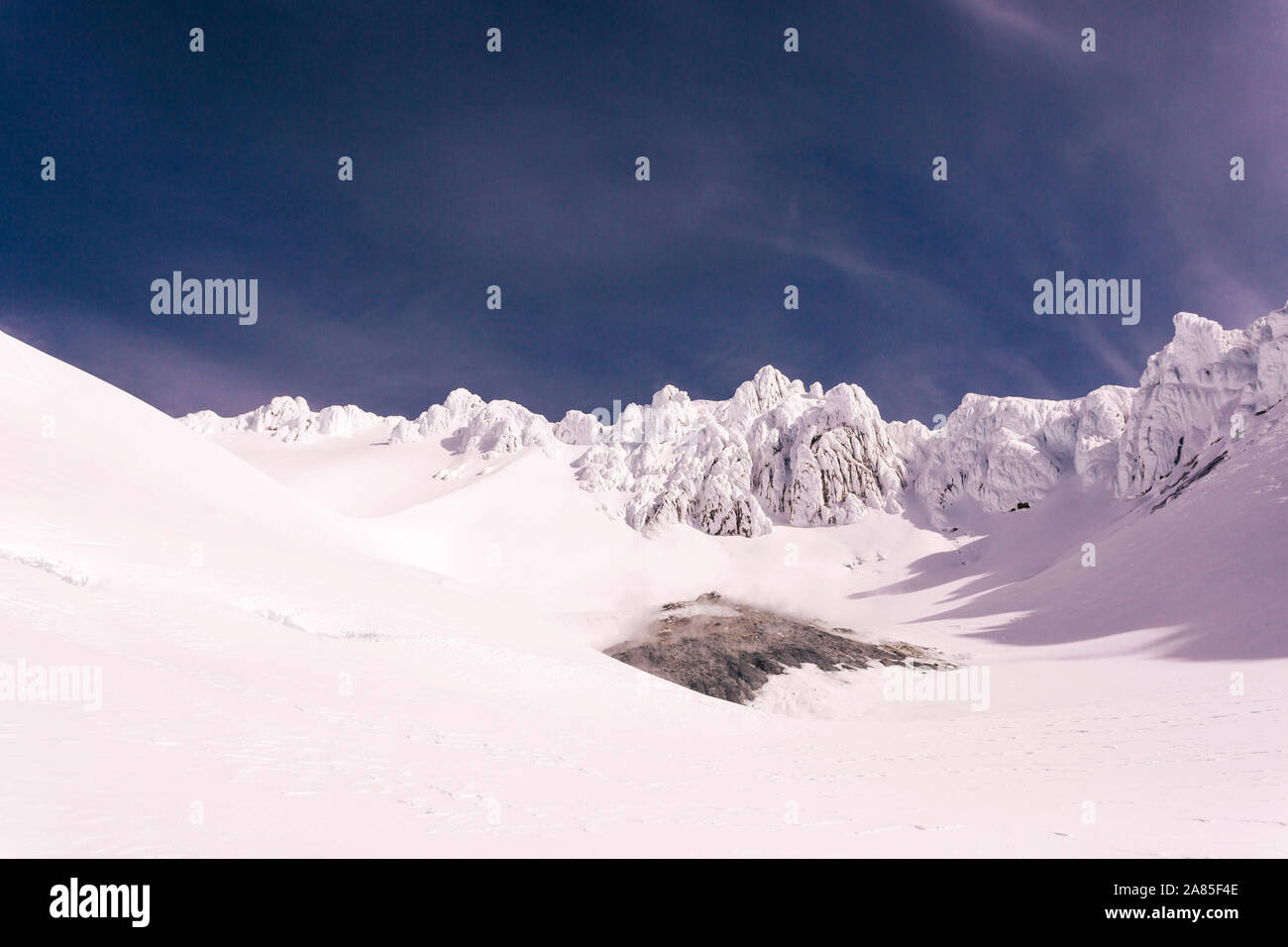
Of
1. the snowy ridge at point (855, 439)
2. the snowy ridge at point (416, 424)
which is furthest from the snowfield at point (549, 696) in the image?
the snowy ridge at point (416, 424)

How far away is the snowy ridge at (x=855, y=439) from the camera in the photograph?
8150 cm

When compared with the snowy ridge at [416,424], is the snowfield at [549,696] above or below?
below

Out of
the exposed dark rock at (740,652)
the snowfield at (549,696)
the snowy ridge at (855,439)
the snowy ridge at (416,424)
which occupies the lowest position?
the exposed dark rock at (740,652)

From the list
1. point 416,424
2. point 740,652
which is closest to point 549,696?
point 740,652

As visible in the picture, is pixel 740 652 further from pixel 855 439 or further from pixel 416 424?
pixel 416 424

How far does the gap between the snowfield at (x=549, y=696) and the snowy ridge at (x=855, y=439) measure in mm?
1767

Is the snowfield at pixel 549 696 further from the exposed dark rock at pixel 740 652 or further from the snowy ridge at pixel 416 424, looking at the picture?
the snowy ridge at pixel 416 424

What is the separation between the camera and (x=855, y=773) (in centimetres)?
1438

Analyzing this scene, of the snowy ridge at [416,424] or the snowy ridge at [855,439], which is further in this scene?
the snowy ridge at [416,424]

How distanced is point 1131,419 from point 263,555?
113m

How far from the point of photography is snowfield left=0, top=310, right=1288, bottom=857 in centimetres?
718

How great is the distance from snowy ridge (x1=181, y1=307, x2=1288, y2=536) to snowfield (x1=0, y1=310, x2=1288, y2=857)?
1.77 meters

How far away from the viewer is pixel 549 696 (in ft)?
66.5
